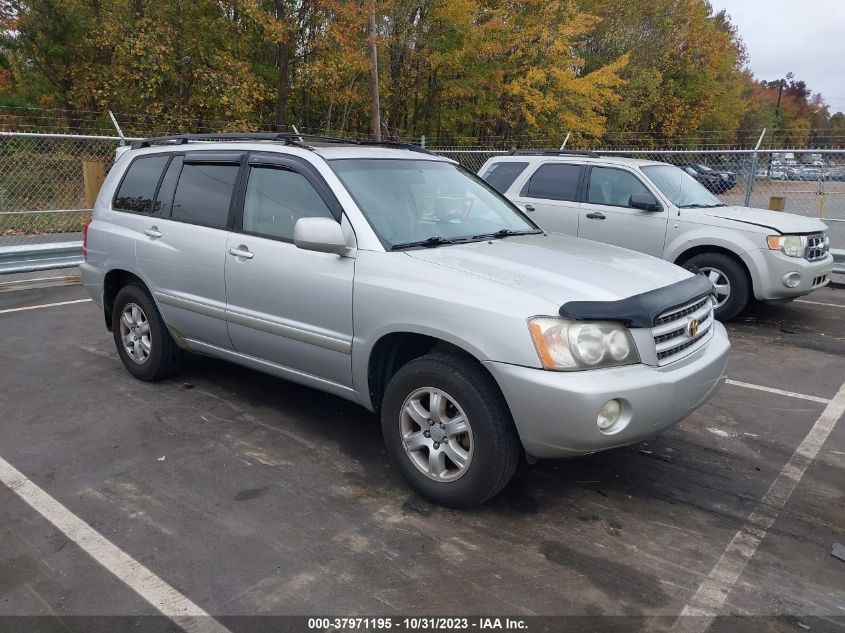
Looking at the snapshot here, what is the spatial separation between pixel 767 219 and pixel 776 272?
0.71 metres

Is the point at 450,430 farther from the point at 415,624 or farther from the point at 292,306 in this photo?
the point at 292,306

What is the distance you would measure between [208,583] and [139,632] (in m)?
0.34

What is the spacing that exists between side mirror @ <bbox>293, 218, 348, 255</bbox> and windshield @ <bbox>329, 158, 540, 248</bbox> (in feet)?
0.80

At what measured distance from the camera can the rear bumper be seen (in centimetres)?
543

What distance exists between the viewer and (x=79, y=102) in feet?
69.5

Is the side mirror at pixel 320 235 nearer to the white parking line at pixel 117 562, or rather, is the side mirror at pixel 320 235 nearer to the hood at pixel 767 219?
the white parking line at pixel 117 562

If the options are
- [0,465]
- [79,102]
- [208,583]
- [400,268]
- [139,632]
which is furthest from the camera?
[79,102]

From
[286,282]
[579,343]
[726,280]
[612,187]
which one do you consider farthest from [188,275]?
[726,280]

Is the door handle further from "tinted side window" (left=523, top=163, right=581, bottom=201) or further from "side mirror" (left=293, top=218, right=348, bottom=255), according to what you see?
"tinted side window" (left=523, top=163, right=581, bottom=201)

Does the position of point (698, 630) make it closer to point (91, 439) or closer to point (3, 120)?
point (91, 439)

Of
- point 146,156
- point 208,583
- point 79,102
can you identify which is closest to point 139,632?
point 208,583

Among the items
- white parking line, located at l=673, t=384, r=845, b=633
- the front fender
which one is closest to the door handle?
the front fender

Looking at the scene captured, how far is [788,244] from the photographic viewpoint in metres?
7.23

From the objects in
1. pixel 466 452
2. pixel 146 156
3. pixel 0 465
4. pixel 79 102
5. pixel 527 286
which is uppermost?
pixel 79 102
